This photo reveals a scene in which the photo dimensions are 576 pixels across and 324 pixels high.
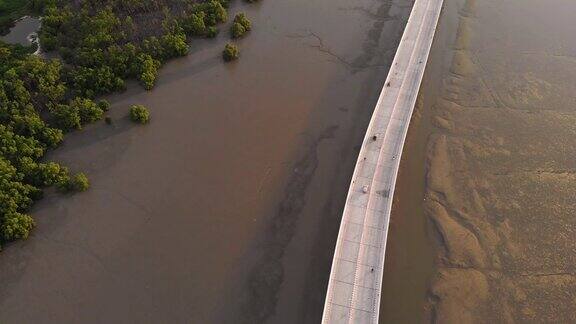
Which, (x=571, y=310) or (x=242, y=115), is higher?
(x=242, y=115)

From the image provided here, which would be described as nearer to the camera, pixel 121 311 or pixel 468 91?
pixel 121 311

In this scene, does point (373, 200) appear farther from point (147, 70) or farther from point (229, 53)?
point (147, 70)

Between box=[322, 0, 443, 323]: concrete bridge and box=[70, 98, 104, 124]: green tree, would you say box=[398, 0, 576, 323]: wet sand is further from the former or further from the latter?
box=[70, 98, 104, 124]: green tree

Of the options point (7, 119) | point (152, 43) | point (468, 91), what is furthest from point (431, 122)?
point (7, 119)

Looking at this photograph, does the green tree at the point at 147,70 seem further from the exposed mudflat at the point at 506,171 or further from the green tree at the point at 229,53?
the exposed mudflat at the point at 506,171

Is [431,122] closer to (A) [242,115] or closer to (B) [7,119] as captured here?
(A) [242,115]

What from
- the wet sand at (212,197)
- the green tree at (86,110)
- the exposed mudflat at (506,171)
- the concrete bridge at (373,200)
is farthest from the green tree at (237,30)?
the exposed mudflat at (506,171)
